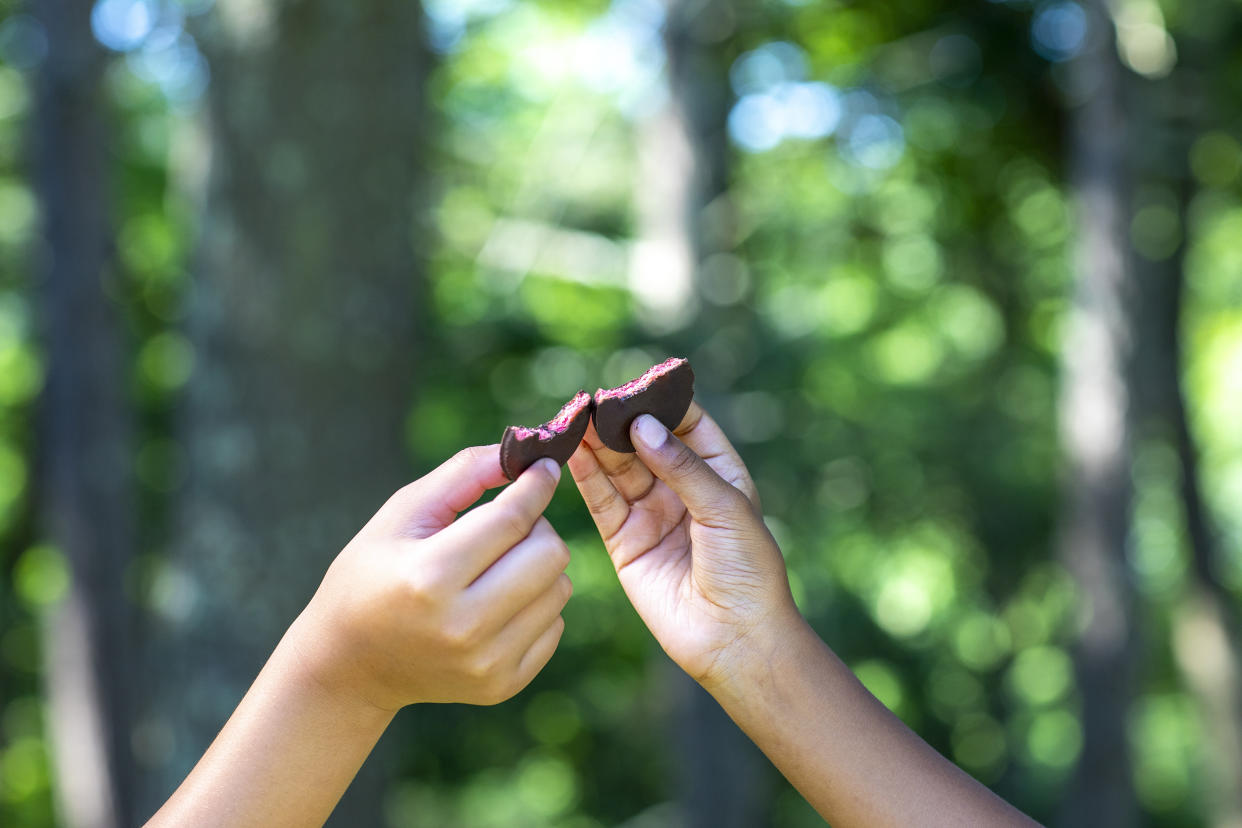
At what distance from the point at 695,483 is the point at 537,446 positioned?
0.93 feet

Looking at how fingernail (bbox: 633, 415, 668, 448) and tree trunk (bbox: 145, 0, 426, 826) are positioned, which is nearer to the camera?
fingernail (bbox: 633, 415, 668, 448)

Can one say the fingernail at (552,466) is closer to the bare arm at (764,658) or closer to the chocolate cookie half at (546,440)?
the chocolate cookie half at (546,440)

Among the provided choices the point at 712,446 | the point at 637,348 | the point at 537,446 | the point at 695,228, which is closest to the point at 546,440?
the point at 537,446

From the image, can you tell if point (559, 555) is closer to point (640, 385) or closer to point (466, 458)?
point (466, 458)

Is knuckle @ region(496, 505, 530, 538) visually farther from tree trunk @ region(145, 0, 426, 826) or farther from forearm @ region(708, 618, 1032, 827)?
tree trunk @ region(145, 0, 426, 826)

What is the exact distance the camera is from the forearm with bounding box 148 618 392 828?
58.4 inches

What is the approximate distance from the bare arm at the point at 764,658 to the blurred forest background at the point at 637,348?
2206mm

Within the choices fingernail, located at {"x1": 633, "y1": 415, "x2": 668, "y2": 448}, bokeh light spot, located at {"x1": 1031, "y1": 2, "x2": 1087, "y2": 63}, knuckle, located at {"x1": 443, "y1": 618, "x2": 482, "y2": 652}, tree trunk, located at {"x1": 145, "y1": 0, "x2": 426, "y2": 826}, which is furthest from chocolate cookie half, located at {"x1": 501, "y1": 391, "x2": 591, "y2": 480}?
bokeh light spot, located at {"x1": 1031, "y1": 2, "x2": 1087, "y2": 63}

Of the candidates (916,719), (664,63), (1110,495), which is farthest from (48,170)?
(916,719)

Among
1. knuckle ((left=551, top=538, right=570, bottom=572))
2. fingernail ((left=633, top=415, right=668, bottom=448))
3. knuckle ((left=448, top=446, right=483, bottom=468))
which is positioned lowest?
knuckle ((left=551, top=538, right=570, bottom=572))

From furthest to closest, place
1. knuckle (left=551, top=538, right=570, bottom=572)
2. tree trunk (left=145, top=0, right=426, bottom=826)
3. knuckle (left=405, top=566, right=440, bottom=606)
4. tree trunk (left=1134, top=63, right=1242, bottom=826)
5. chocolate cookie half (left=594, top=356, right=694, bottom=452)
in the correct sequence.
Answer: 1. tree trunk (left=1134, top=63, right=1242, bottom=826)
2. tree trunk (left=145, top=0, right=426, bottom=826)
3. chocolate cookie half (left=594, top=356, right=694, bottom=452)
4. knuckle (left=551, top=538, right=570, bottom=572)
5. knuckle (left=405, top=566, right=440, bottom=606)

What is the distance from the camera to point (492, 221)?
13.8 meters

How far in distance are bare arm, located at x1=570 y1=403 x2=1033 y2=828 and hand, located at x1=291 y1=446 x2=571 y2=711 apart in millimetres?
241

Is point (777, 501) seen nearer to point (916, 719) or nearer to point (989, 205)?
point (916, 719)
